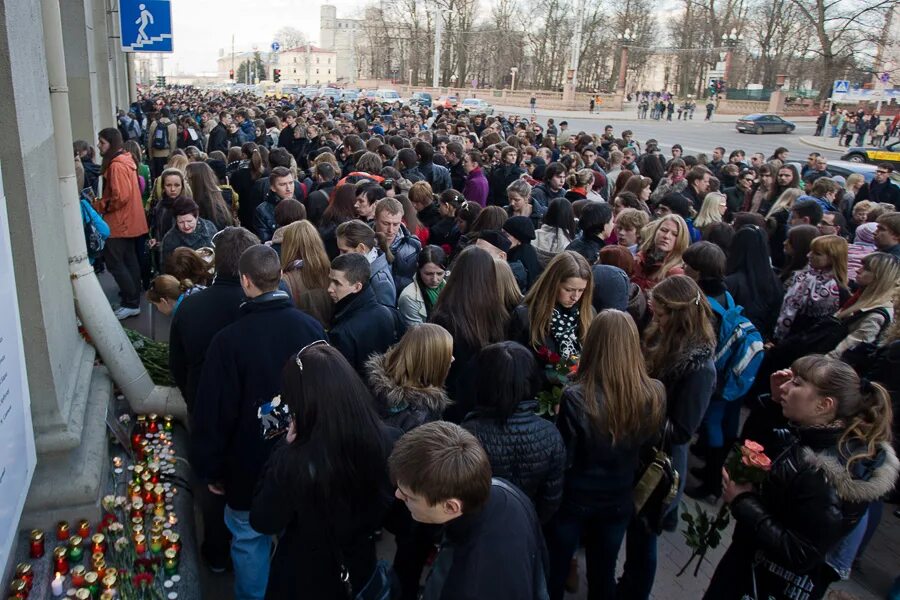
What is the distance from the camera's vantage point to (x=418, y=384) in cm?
311

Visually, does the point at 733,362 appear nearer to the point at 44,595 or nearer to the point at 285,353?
the point at 285,353

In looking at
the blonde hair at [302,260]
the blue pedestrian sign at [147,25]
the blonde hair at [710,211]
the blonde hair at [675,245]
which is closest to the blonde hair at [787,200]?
the blonde hair at [710,211]

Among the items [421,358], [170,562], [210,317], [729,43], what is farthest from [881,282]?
[729,43]

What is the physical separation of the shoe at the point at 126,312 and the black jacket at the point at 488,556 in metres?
5.84

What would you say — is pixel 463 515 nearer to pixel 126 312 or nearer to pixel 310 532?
pixel 310 532

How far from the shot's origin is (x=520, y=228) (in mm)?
5156

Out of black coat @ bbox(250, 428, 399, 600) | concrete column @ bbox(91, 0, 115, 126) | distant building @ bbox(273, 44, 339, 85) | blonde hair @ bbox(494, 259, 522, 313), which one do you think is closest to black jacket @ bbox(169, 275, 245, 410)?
black coat @ bbox(250, 428, 399, 600)

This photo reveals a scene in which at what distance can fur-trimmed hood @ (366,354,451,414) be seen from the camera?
3.05 m

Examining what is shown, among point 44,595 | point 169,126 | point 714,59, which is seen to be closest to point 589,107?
point 714,59

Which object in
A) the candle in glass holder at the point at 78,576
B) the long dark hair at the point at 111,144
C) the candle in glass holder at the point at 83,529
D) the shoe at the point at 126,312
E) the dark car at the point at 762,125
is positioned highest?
the dark car at the point at 762,125

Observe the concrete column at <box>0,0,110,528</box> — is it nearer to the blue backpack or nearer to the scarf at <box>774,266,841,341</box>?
the blue backpack

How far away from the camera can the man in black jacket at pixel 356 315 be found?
3.71 meters

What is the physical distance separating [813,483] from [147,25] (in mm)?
13619

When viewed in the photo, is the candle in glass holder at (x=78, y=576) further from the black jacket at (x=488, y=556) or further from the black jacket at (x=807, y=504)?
the black jacket at (x=807, y=504)
